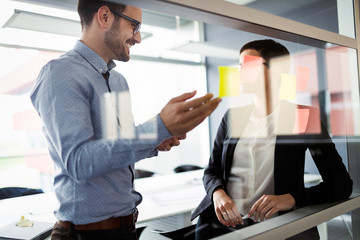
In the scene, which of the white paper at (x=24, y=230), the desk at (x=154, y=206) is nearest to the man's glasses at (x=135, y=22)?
the desk at (x=154, y=206)

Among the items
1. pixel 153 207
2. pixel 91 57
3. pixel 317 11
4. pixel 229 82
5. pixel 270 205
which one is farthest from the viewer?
pixel 153 207

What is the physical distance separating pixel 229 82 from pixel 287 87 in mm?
456

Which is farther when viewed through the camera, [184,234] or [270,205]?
[184,234]

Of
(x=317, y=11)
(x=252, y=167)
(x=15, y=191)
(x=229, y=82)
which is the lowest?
(x=15, y=191)

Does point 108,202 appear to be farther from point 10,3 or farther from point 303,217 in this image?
point 10,3

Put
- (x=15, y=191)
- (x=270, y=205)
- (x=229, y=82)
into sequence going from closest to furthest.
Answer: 1. (x=229, y=82)
2. (x=270, y=205)
3. (x=15, y=191)

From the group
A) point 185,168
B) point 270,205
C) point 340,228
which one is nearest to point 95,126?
point 270,205

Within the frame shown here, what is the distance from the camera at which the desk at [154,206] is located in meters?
1.88

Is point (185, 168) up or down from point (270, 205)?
down

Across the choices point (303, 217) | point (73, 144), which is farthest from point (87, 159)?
point (303, 217)

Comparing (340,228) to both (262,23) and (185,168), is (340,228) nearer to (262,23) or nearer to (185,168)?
(262,23)

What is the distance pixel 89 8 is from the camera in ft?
3.16

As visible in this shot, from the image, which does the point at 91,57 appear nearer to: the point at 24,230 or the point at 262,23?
the point at 262,23

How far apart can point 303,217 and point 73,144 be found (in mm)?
1000
